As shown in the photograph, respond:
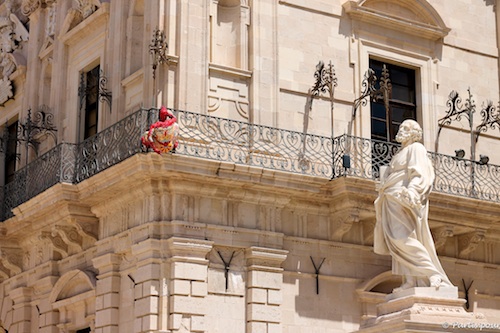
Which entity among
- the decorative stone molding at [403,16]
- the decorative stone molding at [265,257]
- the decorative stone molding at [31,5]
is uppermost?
the decorative stone molding at [31,5]

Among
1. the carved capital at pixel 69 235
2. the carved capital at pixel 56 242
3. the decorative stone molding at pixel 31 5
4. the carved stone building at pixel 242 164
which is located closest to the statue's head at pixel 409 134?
the carved stone building at pixel 242 164

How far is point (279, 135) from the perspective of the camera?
1694 centimetres

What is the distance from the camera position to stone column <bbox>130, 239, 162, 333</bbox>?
50.6 ft

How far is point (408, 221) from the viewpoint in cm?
1195

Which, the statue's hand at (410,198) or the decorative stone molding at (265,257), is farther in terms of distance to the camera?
the decorative stone molding at (265,257)

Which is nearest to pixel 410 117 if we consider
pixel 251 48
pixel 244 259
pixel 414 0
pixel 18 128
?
pixel 414 0

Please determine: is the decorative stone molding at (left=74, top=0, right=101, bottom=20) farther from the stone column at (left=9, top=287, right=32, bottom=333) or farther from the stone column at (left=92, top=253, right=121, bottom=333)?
the stone column at (left=9, top=287, right=32, bottom=333)

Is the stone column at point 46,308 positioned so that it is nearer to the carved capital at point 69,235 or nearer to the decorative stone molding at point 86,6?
the carved capital at point 69,235

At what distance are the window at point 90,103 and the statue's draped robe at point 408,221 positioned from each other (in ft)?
25.9

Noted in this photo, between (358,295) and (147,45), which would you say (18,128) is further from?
(358,295)

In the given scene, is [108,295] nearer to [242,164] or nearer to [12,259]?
[242,164]

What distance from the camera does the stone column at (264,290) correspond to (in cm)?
1602

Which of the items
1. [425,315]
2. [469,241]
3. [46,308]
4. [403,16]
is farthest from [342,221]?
[425,315]

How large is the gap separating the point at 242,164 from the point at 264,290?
190 centimetres
